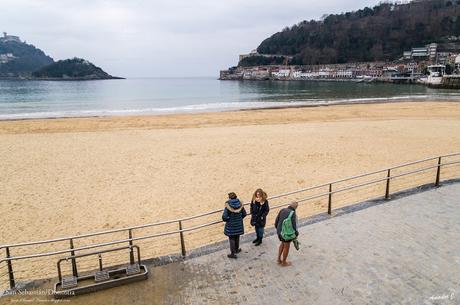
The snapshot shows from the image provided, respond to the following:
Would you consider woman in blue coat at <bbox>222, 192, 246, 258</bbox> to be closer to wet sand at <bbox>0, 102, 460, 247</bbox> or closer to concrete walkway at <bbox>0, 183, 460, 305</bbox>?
concrete walkway at <bbox>0, 183, 460, 305</bbox>

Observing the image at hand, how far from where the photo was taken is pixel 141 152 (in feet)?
58.0

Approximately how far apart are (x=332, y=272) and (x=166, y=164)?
1054 cm

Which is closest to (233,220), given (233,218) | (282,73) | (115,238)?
(233,218)

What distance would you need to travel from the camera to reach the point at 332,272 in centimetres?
588

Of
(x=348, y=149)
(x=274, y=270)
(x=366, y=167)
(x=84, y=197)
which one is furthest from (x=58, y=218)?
(x=348, y=149)

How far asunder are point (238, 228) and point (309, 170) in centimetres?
799

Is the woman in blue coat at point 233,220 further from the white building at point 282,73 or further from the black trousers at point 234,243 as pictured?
the white building at point 282,73

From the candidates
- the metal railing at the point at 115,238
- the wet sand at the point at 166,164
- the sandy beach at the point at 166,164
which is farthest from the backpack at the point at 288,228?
the sandy beach at the point at 166,164

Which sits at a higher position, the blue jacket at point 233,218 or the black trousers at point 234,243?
the blue jacket at point 233,218

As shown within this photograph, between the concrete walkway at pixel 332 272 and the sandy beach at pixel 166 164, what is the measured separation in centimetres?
294

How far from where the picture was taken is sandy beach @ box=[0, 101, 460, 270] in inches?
405

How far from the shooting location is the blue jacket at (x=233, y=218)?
6.39 m

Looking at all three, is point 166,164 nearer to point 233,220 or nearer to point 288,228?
point 233,220

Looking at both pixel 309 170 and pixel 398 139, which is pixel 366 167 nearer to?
pixel 309 170
